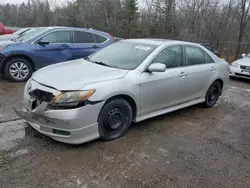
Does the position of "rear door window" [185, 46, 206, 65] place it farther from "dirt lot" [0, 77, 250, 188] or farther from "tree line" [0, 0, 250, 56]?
"tree line" [0, 0, 250, 56]

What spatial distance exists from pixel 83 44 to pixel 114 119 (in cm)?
442

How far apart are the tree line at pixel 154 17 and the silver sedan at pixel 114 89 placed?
12.3 meters

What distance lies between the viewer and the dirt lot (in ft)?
8.48

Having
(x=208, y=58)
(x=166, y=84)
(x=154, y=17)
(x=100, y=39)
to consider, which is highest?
(x=154, y=17)

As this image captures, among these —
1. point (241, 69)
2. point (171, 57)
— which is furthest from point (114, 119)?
point (241, 69)

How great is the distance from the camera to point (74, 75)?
3.29 meters

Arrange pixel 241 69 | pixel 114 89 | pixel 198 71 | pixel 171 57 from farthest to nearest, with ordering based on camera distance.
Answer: pixel 241 69
pixel 198 71
pixel 171 57
pixel 114 89

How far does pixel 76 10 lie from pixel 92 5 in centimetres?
346

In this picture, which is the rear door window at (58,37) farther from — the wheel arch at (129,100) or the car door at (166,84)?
the wheel arch at (129,100)

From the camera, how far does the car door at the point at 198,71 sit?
175 inches

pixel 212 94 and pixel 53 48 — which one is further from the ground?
pixel 53 48

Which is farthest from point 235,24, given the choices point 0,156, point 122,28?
point 0,156

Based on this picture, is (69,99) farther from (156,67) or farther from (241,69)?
(241,69)

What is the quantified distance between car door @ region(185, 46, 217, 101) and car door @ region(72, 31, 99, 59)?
366 cm
